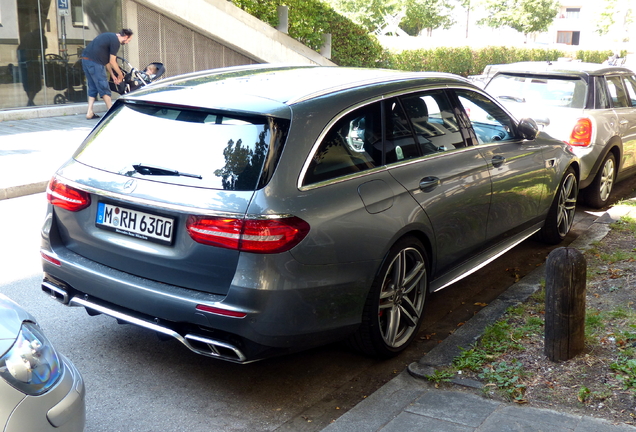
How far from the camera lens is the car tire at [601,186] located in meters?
8.28

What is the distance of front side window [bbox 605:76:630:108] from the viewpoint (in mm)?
8492

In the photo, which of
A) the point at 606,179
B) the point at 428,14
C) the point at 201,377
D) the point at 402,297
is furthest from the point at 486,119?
the point at 428,14

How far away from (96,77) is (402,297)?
1160 centimetres

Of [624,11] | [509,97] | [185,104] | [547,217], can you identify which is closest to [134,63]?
[509,97]

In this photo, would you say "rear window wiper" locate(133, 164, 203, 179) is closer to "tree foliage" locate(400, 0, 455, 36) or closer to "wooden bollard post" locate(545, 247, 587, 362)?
"wooden bollard post" locate(545, 247, 587, 362)

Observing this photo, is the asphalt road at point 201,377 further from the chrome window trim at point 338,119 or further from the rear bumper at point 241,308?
the chrome window trim at point 338,119

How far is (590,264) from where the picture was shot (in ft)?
19.7

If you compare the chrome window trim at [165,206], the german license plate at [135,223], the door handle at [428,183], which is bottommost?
the german license plate at [135,223]

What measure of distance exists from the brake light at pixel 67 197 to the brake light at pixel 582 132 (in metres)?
5.85

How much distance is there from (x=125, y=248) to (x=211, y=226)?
23.1 inches

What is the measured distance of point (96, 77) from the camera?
14.2m

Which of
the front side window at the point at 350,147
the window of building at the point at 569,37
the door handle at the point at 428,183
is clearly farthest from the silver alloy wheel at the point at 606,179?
the window of building at the point at 569,37

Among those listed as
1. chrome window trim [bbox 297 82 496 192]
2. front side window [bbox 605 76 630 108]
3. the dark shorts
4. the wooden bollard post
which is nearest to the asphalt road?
the wooden bollard post

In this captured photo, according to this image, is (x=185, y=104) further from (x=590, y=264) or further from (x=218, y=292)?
(x=590, y=264)
